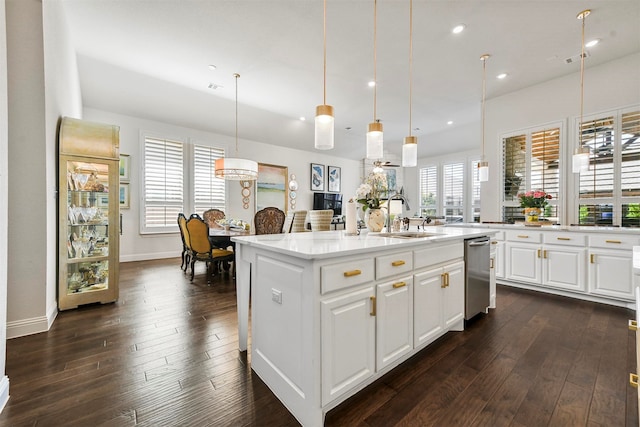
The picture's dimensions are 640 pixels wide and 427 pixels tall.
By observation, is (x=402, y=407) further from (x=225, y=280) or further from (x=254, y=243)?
(x=225, y=280)

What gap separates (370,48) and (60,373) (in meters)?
4.47

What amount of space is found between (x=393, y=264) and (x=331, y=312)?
0.56 meters

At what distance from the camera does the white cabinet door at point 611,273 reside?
301cm

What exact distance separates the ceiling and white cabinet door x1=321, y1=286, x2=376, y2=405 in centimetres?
300

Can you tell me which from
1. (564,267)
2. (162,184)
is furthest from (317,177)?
(564,267)

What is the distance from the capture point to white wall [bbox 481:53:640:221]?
3.82 metres

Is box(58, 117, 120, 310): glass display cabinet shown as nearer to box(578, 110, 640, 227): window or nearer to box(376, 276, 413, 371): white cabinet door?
box(376, 276, 413, 371): white cabinet door

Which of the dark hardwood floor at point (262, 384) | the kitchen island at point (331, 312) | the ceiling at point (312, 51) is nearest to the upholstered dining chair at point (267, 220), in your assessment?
the dark hardwood floor at point (262, 384)

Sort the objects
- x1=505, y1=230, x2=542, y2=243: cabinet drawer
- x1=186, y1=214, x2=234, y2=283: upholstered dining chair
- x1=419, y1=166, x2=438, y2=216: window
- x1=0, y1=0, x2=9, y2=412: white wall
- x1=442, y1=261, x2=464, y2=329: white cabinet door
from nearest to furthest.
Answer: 1. x1=0, y1=0, x2=9, y2=412: white wall
2. x1=442, y1=261, x2=464, y2=329: white cabinet door
3. x1=505, y1=230, x2=542, y2=243: cabinet drawer
4. x1=186, y1=214, x2=234, y2=283: upholstered dining chair
5. x1=419, y1=166, x2=438, y2=216: window

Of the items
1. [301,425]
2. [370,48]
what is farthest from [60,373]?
[370,48]

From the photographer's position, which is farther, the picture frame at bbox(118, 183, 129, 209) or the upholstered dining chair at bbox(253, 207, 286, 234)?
the picture frame at bbox(118, 183, 129, 209)

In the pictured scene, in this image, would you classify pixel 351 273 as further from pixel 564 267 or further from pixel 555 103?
pixel 555 103

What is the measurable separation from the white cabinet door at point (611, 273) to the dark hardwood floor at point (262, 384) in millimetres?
347

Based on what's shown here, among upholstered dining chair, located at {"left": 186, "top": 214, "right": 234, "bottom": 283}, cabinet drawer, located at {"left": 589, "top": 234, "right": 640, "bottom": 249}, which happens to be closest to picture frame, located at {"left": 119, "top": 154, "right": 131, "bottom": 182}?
upholstered dining chair, located at {"left": 186, "top": 214, "right": 234, "bottom": 283}
